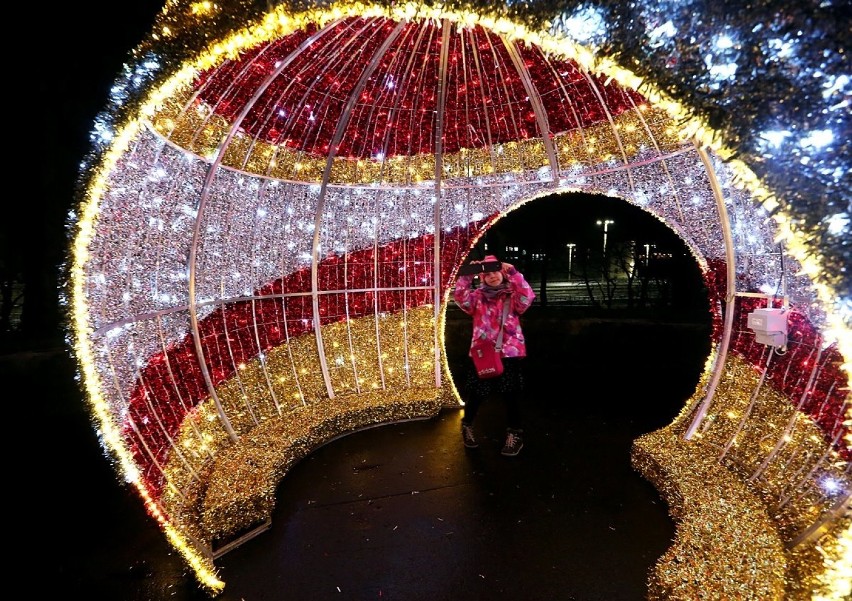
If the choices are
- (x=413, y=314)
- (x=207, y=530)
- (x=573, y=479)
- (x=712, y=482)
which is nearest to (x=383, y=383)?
(x=413, y=314)

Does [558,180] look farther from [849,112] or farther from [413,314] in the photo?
[849,112]

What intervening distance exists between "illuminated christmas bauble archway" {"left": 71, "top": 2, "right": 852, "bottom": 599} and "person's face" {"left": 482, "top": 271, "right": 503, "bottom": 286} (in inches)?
57.6

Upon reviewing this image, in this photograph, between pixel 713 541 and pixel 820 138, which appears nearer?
pixel 820 138

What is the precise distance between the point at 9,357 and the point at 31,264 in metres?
3.45

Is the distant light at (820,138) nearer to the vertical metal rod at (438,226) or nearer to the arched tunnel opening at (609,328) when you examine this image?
the vertical metal rod at (438,226)

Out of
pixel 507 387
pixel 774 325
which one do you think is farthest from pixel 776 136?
pixel 507 387

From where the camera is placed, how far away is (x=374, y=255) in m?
6.22

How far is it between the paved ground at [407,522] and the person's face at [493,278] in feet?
5.91

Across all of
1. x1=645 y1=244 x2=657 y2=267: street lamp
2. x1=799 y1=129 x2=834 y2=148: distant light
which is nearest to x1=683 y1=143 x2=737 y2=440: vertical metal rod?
x1=799 y1=129 x2=834 y2=148: distant light

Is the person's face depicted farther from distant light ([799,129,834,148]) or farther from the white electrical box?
distant light ([799,129,834,148])

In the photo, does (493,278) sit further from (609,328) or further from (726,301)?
(609,328)

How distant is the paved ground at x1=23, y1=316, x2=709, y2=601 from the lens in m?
3.02

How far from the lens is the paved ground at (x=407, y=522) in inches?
119

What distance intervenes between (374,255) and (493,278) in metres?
2.00
